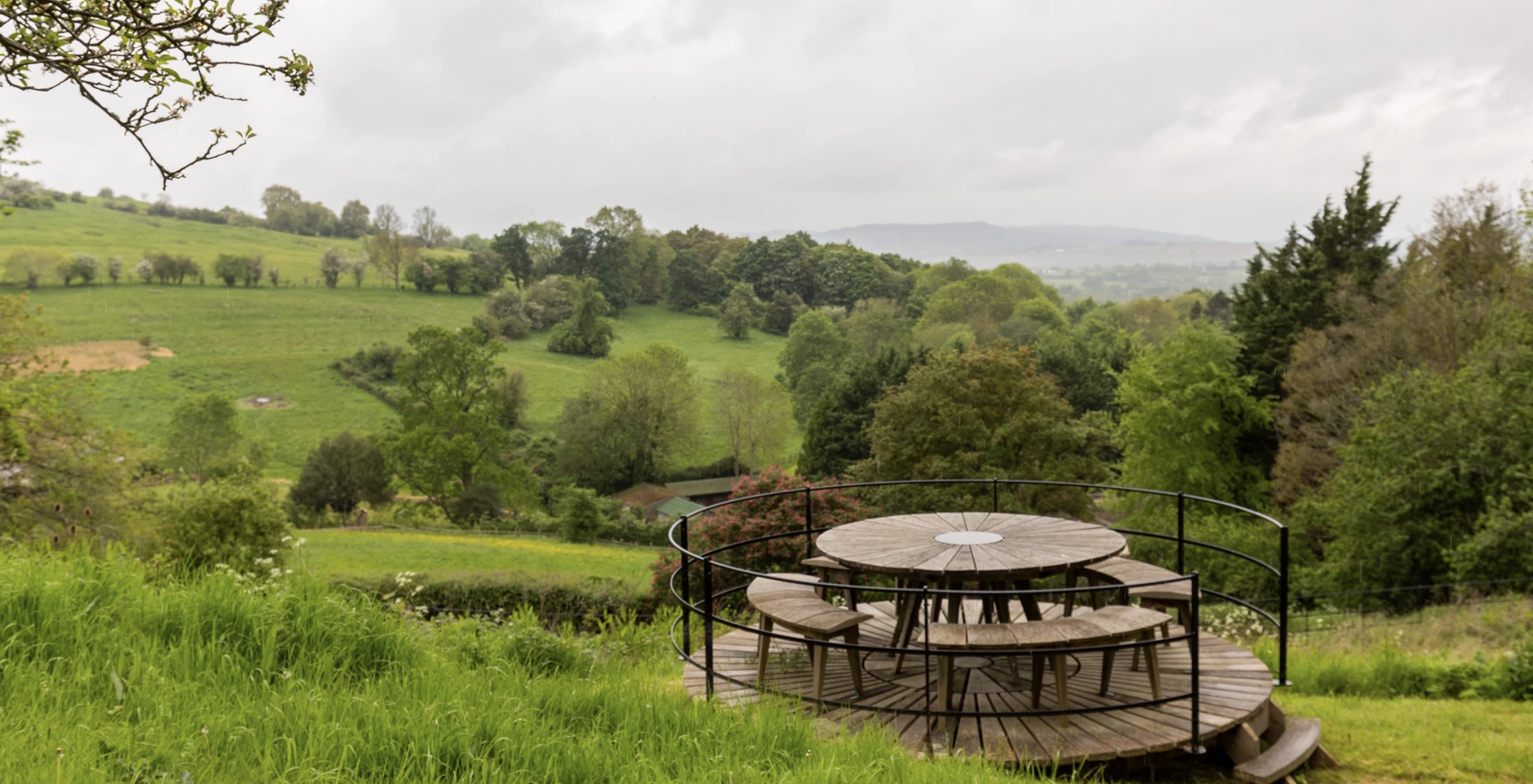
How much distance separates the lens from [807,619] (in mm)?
5965

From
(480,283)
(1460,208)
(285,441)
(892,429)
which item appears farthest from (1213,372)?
(480,283)

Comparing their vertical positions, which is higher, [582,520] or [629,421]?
[629,421]

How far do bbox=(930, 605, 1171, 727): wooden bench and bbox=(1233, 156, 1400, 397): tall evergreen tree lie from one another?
2921 cm

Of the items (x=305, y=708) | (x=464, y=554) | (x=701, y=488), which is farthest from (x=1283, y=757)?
(x=701, y=488)

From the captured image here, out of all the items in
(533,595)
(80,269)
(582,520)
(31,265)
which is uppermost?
(31,265)

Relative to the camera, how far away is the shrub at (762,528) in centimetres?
1517

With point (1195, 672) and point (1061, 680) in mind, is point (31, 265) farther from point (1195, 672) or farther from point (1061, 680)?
point (1195, 672)

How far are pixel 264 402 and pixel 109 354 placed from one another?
1188cm

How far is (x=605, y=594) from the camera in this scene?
62.1 ft

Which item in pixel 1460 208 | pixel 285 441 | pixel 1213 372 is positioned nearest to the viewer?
pixel 1460 208

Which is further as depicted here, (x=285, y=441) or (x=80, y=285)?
(x=80, y=285)

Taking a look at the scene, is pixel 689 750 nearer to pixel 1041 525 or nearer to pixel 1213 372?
pixel 1041 525

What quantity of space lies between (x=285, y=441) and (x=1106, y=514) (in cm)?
4543

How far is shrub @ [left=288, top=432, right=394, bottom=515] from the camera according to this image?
4312 centimetres
